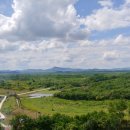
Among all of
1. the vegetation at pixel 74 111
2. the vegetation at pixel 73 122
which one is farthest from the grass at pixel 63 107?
the vegetation at pixel 73 122

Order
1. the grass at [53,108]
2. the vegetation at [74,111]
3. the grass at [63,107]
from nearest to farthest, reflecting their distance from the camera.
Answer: the vegetation at [74,111]
the grass at [53,108]
the grass at [63,107]

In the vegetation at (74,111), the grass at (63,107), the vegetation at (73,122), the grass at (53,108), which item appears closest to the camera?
the vegetation at (73,122)

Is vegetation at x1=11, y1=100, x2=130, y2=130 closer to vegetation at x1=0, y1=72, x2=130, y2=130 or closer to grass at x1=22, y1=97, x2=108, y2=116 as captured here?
vegetation at x1=0, y1=72, x2=130, y2=130

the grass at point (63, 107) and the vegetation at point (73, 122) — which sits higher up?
the vegetation at point (73, 122)

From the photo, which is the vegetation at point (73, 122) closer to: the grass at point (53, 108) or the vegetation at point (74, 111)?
the vegetation at point (74, 111)

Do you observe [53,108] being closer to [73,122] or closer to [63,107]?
[63,107]

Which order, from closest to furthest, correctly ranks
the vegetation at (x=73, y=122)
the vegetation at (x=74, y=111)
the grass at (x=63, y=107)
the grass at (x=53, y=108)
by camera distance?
the vegetation at (x=73, y=122) → the vegetation at (x=74, y=111) → the grass at (x=53, y=108) → the grass at (x=63, y=107)

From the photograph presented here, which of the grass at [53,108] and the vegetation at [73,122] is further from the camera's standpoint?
the grass at [53,108]

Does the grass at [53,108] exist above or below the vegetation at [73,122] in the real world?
below

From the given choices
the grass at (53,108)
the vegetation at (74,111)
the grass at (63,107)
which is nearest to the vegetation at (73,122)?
the vegetation at (74,111)

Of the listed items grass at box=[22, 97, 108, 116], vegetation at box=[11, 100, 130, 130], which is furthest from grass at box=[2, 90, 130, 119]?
vegetation at box=[11, 100, 130, 130]

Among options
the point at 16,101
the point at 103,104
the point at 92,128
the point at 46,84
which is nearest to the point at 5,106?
the point at 16,101
